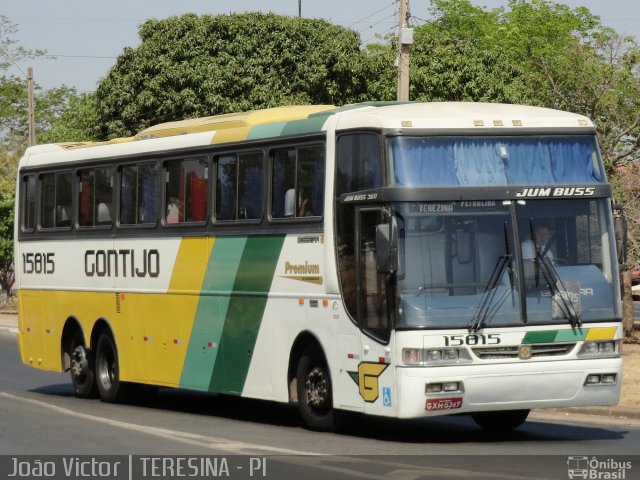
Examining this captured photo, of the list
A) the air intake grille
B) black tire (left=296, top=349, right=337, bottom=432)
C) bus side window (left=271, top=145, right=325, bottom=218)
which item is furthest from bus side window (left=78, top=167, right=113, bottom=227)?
the air intake grille

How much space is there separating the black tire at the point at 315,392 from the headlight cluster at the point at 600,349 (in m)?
2.61

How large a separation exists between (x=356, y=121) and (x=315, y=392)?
9.43 feet

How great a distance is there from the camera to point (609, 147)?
3131cm

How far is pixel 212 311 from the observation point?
1759cm

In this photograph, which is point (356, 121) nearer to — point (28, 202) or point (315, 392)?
point (315, 392)

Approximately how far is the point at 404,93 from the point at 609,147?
19.8ft

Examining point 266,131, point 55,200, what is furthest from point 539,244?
point 55,200

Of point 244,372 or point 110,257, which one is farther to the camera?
point 110,257

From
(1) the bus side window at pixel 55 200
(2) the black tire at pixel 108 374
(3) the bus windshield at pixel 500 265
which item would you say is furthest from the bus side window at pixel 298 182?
(1) the bus side window at pixel 55 200

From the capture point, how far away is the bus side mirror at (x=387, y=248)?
45.1 ft

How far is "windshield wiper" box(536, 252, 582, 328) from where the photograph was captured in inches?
560

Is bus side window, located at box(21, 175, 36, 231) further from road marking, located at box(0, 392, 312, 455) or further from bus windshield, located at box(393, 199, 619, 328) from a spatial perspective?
bus windshield, located at box(393, 199, 619, 328)


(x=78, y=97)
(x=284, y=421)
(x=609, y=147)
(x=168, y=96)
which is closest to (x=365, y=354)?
(x=284, y=421)

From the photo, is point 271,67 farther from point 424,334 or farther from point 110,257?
point 424,334
